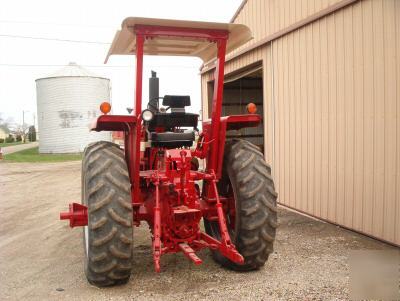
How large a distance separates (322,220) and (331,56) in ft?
8.38

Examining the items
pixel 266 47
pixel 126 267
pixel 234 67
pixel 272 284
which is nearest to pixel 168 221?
pixel 126 267

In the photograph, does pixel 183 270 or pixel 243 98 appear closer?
pixel 183 270

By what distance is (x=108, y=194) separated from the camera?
425cm

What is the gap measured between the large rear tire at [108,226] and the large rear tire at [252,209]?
1.16m

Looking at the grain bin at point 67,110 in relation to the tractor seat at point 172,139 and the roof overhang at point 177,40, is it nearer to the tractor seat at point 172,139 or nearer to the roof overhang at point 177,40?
the roof overhang at point 177,40

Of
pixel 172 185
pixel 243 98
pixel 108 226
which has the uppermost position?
pixel 243 98

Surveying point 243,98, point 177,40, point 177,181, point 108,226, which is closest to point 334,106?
point 177,40

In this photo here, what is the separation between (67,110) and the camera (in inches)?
1108

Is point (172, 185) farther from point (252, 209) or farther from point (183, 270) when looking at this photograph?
point (183, 270)

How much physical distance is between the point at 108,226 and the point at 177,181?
852 mm

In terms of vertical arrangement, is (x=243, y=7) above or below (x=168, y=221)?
above

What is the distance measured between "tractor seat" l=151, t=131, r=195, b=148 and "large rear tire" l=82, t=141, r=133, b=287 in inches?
28.6

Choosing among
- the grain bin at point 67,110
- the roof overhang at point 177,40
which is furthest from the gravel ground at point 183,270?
the grain bin at point 67,110

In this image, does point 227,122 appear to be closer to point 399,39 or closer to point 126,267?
point 126,267
